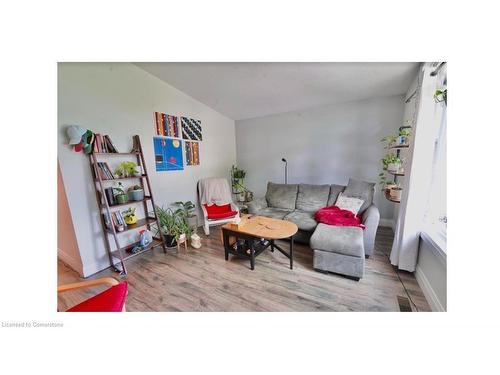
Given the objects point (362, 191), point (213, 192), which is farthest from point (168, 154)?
point (362, 191)

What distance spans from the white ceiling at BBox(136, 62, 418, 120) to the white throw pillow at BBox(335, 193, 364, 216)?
1.48 meters

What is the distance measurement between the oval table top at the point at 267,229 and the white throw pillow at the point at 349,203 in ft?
3.00

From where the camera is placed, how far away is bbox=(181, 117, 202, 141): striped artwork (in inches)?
107

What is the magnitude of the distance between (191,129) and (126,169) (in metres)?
1.30

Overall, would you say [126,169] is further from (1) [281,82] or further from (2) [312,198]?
(2) [312,198]

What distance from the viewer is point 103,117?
1.81m

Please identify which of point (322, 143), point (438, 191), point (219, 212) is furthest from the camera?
point (322, 143)

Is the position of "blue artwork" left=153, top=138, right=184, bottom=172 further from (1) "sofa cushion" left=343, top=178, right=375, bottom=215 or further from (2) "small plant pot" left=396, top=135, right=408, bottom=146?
(2) "small plant pot" left=396, top=135, right=408, bottom=146

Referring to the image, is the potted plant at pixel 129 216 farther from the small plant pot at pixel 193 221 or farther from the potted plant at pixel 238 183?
the potted plant at pixel 238 183

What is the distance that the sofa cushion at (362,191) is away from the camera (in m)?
2.17

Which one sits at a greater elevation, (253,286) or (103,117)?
(103,117)

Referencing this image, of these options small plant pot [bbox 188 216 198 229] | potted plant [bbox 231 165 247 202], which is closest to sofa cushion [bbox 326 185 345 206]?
potted plant [bbox 231 165 247 202]
